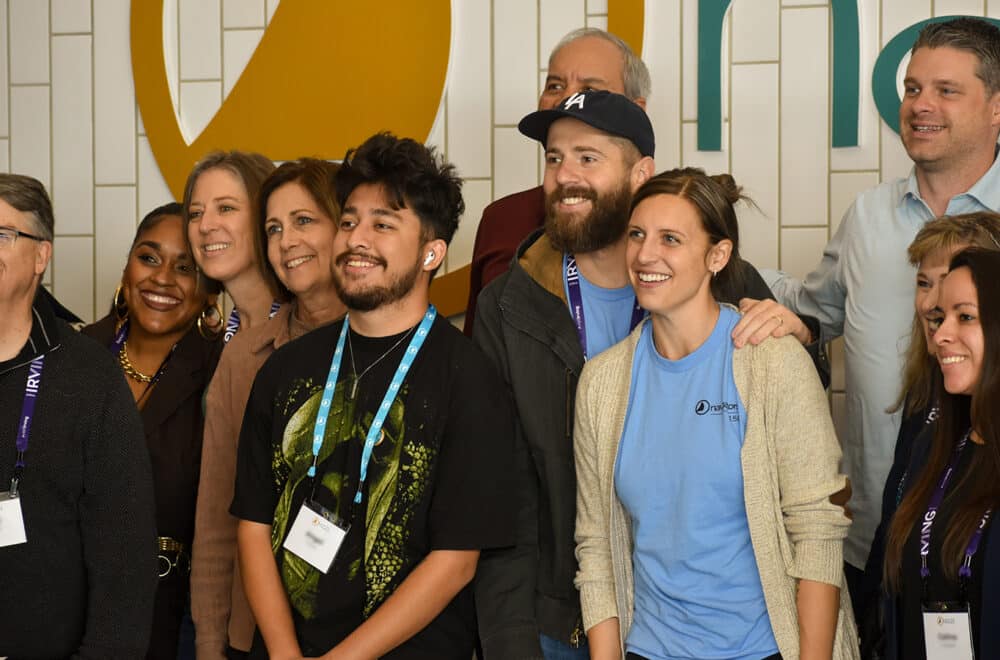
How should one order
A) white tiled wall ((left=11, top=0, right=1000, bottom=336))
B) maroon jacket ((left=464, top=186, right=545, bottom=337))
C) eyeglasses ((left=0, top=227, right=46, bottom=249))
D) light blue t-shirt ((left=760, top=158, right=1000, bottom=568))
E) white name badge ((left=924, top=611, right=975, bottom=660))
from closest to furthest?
white name badge ((left=924, top=611, right=975, bottom=660)) < eyeglasses ((left=0, top=227, right=46, bottom=249)) < light blue t-shirt ((left=760, top=158, right=1000, bottom=568)) < maroon jacket ((left=464, top=186, right=545, bottom=337)) < white tiled wall ((left=11, top=0, right=1000, bottom=336))

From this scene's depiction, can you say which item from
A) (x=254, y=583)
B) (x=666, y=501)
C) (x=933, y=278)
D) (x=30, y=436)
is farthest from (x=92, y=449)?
(x=933, y=278)

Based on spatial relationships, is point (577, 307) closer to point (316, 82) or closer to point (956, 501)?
point (956, 501)

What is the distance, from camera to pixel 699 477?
232 centimetres

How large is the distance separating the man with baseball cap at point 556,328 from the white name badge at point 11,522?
0.92m

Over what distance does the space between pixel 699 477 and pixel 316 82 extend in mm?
2294

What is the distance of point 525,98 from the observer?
390 centimetres

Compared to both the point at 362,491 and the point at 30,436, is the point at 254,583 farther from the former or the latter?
the point at 30,436

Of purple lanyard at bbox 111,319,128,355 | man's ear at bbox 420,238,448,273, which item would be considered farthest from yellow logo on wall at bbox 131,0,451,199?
man's ear at bbox 420,238,448,273

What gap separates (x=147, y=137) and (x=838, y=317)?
2.46 meters

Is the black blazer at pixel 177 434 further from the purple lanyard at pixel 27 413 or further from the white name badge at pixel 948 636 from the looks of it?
the white name badge at pixel 948 636

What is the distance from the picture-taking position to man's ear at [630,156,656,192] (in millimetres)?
2818

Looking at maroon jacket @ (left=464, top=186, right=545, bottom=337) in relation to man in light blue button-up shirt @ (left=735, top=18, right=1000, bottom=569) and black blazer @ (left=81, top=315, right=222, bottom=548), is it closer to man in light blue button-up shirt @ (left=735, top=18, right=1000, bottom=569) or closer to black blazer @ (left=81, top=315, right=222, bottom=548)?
black blazer @ (left=81, top=315, right=222, bottom=548)

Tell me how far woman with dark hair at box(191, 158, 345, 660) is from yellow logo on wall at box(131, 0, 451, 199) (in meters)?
1.02

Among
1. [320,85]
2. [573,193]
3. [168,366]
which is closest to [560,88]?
[573,193]
